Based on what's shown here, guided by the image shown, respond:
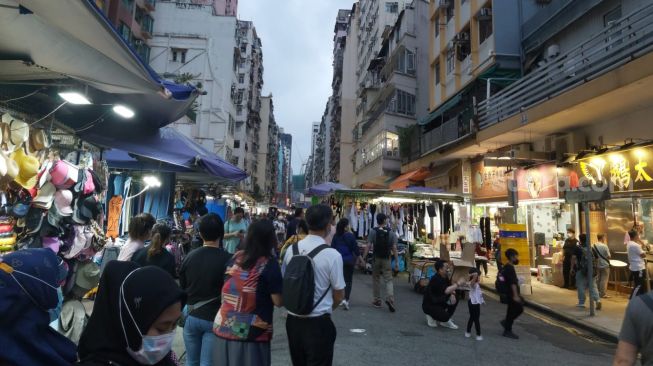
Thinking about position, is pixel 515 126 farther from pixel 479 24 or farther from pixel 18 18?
pixel 18 18

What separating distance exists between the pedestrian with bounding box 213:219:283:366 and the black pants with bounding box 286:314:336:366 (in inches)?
11.2

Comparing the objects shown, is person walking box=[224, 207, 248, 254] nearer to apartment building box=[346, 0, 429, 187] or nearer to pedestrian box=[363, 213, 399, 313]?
pedestrian box=[363, 213, 399, 313]

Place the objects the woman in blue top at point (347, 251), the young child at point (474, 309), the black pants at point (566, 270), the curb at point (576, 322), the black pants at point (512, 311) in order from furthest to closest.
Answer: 1. the black pants at point (566, 270)
2. the woman in blue top at point (347, 251)
3. the curb at point (576, 322)
4. the black pants at point (512, 311)
5. the young child at point (474, 309)

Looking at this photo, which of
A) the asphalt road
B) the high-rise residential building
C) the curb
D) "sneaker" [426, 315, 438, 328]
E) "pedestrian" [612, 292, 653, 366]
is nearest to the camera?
"pedestrian" [612, 292, 653, 366]

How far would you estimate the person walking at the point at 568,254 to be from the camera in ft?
36.6

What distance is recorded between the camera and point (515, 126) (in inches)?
490

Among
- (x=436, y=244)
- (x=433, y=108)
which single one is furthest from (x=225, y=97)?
(x=436, y=244)

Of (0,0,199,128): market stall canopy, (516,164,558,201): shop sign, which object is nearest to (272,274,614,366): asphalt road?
(0,0,199,128): market stall canopy

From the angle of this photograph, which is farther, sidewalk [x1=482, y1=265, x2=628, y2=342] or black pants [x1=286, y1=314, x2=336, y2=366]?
sidewalk [x1=482, y1=265, x2=628, y2=342]

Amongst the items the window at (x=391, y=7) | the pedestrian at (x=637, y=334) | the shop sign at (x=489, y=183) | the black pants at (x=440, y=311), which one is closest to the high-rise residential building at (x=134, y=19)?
the window at (x=391, y=7)

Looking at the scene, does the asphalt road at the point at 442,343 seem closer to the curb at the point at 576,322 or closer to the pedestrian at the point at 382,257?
the curb at the point at 576,322

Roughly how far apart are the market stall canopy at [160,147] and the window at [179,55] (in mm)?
25716

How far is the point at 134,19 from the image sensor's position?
2625cm

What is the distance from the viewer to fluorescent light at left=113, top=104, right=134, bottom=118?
4816 mm
